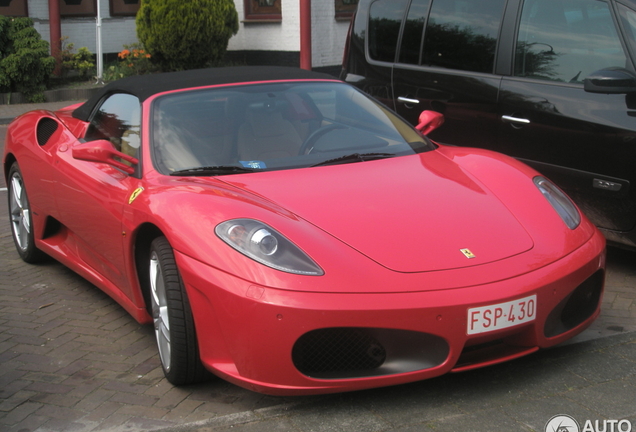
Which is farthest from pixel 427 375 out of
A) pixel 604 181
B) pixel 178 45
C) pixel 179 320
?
pixel 178 45

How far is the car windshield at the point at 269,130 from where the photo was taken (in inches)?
154

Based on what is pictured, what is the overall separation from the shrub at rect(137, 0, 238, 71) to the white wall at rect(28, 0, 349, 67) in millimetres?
1229

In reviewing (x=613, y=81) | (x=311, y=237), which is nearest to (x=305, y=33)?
(x=613, y=81)

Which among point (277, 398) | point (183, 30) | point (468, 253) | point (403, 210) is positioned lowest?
point (277, 398)

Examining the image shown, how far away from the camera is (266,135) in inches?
162

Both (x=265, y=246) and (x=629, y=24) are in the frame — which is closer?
(x=265, y=246)

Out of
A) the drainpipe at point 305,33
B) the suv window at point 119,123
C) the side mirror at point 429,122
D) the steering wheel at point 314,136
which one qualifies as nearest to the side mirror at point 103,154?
the suv window at point 119,123

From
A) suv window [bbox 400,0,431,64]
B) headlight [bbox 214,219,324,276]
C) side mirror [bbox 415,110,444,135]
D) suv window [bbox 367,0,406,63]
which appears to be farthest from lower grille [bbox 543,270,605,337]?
suv window [bbox 367,0,406,63]

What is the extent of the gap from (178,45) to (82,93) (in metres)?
2.08

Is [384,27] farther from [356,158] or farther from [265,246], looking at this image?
[265,246]

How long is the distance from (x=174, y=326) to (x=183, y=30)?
13280 millimetres

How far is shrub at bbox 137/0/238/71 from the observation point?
15.7 m

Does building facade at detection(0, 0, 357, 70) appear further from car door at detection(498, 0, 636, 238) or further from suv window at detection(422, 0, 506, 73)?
car door at detection(498, 0, 636, 238)

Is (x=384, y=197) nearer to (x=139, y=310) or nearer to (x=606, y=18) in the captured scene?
(x=139, y=310)
